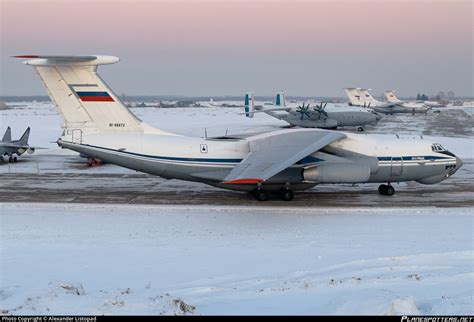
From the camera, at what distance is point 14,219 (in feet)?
49.9

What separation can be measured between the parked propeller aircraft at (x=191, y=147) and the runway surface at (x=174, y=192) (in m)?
0.73

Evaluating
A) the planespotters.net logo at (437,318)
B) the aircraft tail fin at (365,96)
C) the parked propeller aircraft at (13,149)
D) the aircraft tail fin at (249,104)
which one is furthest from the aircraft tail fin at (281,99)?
the planespotters.net logo at (437,318)

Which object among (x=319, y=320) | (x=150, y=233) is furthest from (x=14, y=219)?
(x=319, y=320)

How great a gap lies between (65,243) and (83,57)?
628cm

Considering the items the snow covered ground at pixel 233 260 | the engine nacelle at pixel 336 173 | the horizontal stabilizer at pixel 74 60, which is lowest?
the snow covered ground at pixel 233 260

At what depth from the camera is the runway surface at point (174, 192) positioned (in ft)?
58.2

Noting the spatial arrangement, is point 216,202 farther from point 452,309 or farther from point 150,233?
point 452,309

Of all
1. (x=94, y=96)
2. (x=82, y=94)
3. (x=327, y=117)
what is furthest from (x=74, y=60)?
(x=327, y=117)

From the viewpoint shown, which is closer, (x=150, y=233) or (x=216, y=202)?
(x=150, y=233)

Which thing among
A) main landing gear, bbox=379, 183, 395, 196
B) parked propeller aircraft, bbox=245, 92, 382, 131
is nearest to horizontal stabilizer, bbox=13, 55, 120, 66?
main landing gear, bbox=379, 183, 395, 196

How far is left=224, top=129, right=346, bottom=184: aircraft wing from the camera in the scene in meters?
14.4

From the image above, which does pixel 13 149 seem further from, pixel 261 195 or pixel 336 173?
pixel 336 173

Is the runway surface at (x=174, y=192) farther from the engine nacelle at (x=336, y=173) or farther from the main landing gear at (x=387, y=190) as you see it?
the engine nacelle at (x=336, y=173)

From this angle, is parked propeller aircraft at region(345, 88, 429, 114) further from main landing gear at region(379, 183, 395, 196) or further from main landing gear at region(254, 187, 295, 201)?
main landing gear at region(254, 187, 295, 201)
